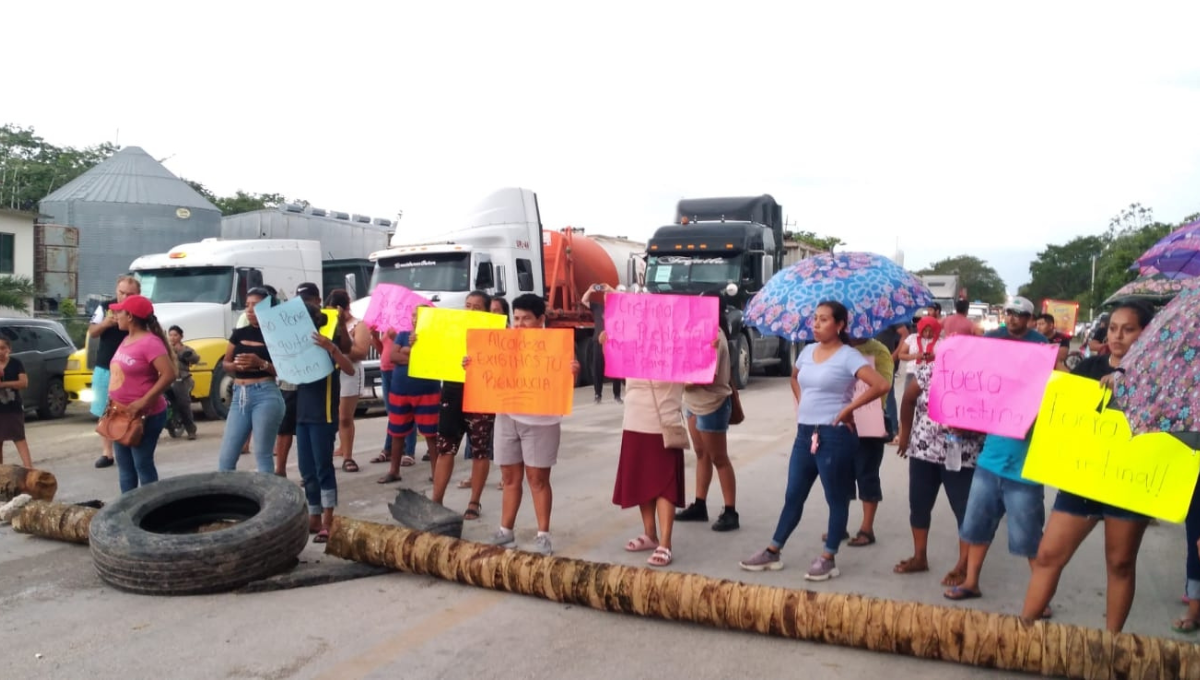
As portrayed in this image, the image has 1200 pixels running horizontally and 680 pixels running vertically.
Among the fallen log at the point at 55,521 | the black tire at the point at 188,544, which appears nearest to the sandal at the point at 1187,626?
the black tire at the point at 188,544

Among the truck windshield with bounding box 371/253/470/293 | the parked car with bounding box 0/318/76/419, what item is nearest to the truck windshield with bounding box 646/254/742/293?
the truck windshield with bounding box 371/253/470/293

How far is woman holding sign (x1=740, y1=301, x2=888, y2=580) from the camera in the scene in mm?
5625

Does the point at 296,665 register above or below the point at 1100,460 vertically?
below

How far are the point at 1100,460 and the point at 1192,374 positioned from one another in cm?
96

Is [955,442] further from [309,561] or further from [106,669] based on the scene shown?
[106,669]

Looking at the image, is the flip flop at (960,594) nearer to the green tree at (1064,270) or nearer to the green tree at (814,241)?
the green tree at (814,241)

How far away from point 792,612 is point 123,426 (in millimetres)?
4605

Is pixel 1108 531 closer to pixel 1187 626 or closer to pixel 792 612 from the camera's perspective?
pixel 1187 626

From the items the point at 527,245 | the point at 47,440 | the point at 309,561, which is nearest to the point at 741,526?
the point at 309,561

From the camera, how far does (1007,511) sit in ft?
17.3

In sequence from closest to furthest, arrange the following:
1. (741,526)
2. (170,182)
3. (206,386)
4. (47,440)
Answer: (741,526)
(47,440)
(206,386)
(170,182)

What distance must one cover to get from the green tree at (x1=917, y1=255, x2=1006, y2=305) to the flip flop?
286ft

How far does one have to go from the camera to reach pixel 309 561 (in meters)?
6.05

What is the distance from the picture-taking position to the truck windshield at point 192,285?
1578 cm
